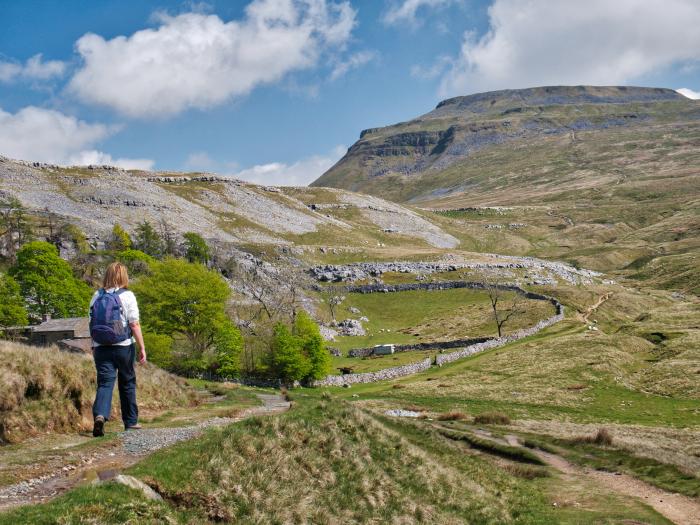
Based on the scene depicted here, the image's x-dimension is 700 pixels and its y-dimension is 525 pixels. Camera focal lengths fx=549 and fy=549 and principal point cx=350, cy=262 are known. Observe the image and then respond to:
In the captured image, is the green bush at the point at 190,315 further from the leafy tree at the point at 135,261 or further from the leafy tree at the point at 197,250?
the leafy tree at the point at 197,250

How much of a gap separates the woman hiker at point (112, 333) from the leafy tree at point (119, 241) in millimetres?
99266

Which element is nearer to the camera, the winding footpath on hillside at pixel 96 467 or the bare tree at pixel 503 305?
the winding footpath on hillside at pixel 96 467

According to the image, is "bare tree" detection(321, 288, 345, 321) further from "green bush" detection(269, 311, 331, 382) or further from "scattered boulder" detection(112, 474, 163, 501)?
"scattered boulder" detection(112, 474, 163, 501)

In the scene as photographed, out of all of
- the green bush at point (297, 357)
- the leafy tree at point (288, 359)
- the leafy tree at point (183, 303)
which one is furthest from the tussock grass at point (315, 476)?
the leafy tree at point (183, 303)

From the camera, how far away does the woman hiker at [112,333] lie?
1419 centimetres

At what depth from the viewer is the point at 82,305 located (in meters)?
70.4

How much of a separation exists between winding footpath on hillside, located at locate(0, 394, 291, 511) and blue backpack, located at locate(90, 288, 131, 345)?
3117 millimetres

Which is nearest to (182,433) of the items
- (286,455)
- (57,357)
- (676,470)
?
(286,455)

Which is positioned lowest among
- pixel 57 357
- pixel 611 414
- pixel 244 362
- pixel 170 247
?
pixel 611 414

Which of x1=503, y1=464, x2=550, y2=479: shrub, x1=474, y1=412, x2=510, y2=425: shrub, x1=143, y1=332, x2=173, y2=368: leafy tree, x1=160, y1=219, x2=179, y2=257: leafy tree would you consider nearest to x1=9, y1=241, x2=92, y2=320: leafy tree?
x1=143, y1=332, x2=173, y2=368: leafy tree

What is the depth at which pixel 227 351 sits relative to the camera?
6347 cm

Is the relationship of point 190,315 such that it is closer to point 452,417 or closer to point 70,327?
point 70,327

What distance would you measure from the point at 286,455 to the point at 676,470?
71.5 ft

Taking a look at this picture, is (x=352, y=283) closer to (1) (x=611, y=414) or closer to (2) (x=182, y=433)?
(1) (x=611, y=414)
